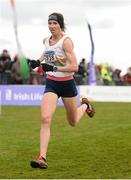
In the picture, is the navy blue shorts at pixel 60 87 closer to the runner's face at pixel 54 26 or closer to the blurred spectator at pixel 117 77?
the runner's face at pixel 54 26

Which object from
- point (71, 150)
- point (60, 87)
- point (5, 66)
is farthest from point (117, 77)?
point (60, 87)

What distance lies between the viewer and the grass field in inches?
325

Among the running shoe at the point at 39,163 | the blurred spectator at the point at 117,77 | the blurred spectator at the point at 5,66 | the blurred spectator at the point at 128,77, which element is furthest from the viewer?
the blurred spectator at the point at 128,77

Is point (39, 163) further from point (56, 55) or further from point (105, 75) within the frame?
point (105, 75)

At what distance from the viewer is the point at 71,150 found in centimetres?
1066

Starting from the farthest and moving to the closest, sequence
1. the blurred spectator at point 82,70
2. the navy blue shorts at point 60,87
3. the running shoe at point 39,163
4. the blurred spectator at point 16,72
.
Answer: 1. the blurred spectator at point 82,70
2. the blurred spectator at point 16,72
3. the navy blue shorts at point 60,87
4. the running shoe at point 39,163

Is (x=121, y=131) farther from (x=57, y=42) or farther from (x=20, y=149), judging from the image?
(x=57, y=42)

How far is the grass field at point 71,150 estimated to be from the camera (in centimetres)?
827

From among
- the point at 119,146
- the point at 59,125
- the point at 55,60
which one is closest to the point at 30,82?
the point at 59,125

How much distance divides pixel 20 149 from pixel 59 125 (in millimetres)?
5037

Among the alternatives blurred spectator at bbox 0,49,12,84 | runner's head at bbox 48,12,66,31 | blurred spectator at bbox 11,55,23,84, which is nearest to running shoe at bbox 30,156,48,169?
runner's head at bbox 48,12,66,31

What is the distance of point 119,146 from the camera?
1105 cm

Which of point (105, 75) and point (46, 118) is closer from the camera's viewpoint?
point (46, 118)

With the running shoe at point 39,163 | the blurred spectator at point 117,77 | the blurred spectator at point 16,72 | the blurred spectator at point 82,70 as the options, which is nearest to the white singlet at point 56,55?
the running shoe at point 39,163
